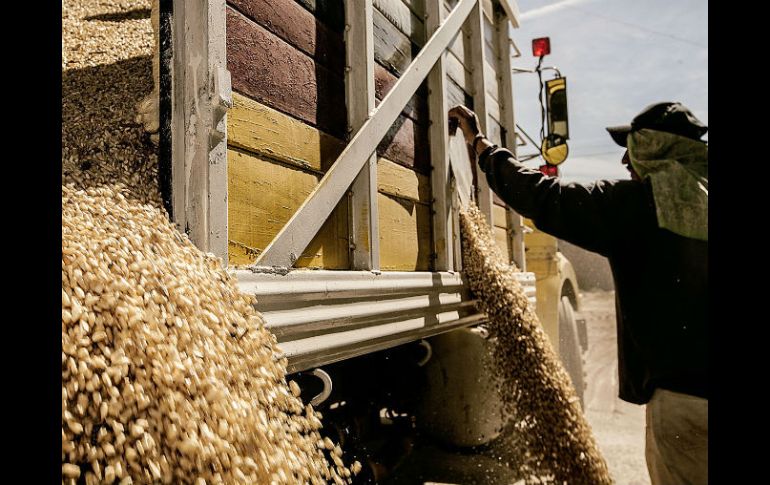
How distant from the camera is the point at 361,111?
1864 millimetres

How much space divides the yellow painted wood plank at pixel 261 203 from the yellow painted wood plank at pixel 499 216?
1.89m

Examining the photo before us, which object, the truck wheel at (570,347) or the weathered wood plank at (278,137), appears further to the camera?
the truck wheel at (570,347)

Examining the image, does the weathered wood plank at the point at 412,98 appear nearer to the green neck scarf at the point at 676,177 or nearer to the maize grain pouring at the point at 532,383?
the maize grain pouring at the point at 532,383

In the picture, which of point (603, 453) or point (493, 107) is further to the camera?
point (603, 453)

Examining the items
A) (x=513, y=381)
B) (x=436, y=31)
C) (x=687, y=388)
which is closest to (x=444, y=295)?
(x=513, y=381)

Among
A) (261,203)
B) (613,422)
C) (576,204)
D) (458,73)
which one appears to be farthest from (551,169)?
(261,203)

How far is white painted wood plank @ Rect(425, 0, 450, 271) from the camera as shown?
2.51 metres

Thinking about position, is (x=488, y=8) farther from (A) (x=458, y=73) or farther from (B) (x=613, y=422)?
(B) (x=613, y=422)

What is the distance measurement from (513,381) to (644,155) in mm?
1328

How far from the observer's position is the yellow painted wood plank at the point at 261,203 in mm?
1343

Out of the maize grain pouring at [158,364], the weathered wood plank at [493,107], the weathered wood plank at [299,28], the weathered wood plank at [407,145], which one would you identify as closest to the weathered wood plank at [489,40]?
the weathered wood plank at [493,107]

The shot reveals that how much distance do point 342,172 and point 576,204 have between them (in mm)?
1138

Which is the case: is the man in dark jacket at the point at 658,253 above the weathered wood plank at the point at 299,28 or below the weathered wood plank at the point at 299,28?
below
